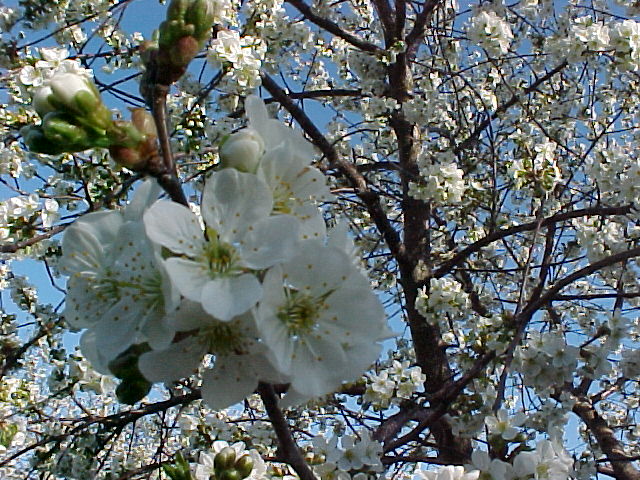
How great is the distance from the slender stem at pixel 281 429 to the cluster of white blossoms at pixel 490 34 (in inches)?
149

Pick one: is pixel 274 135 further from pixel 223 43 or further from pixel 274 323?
pixel 223 43

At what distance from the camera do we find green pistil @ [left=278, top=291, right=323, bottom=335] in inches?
39.6

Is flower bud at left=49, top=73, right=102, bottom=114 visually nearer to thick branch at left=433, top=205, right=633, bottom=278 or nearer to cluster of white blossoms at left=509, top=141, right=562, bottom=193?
thick branch at left=433, top=205, right=633, bottom=278

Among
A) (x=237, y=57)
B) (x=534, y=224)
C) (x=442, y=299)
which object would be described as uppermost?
(x=237, y=57)

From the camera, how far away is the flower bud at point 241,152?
103 centimetres

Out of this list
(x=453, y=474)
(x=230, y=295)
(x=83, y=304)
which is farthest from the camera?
(x=453, y=474)

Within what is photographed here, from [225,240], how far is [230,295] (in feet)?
0.48

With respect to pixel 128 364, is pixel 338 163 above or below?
above

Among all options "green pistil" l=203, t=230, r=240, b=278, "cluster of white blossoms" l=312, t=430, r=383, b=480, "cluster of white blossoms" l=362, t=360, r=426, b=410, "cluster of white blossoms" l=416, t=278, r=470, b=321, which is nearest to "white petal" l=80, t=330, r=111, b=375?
"green pistil" l=203, t=230, r=240, b=278

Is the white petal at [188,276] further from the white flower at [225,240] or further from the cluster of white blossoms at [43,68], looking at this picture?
the cluster of white blossoms at [43,68]

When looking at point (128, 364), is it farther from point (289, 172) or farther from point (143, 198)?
point (289, 172)

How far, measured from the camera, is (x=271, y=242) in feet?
3.16

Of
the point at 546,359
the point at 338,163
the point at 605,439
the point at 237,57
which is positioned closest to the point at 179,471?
the point at 546,359

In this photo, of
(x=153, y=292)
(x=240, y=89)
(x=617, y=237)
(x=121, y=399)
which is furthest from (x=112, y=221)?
(x=617, y=237)
